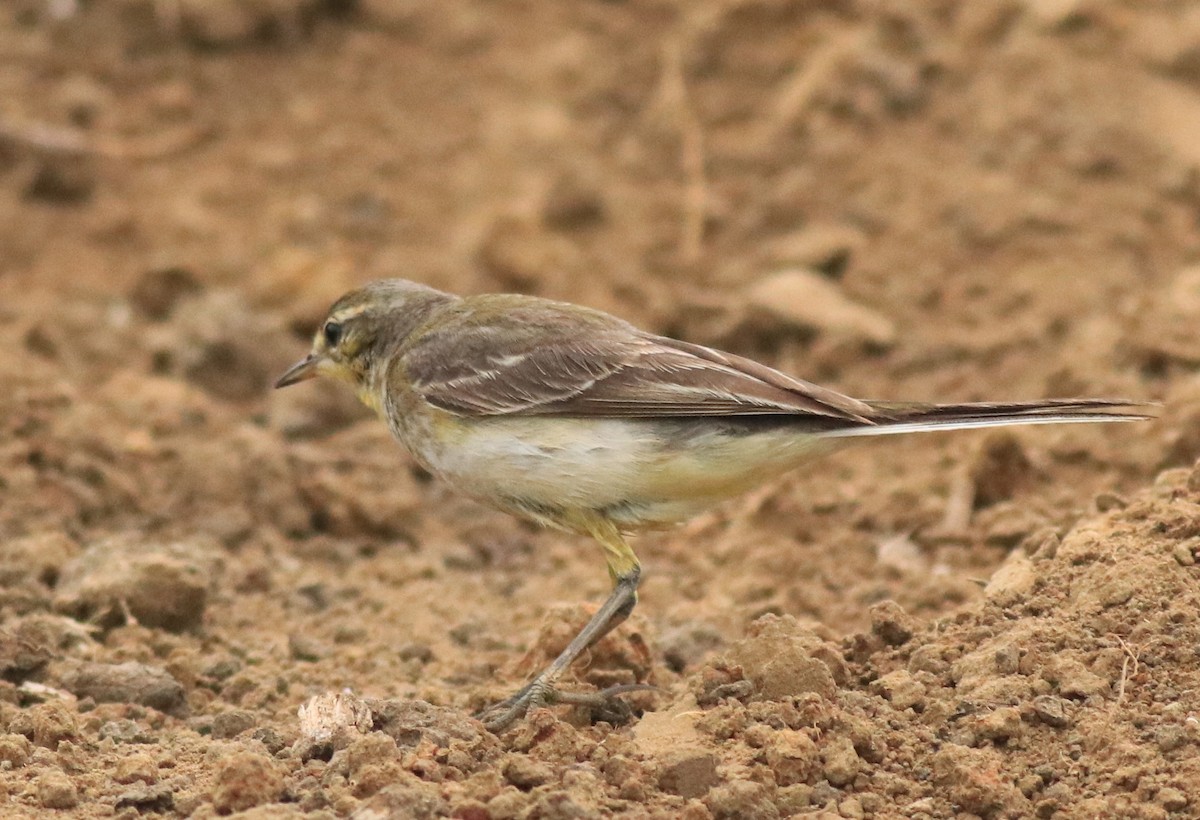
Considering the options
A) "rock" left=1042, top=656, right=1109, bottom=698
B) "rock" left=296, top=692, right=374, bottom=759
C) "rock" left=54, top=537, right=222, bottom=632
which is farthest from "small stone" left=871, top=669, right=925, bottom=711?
"rock" left=54, top=537, right=222, bottom=632

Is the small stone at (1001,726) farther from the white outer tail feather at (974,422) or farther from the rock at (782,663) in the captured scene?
the white outer tail feather at (974,422)

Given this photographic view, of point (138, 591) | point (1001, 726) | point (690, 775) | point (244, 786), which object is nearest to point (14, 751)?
point (244, 786)

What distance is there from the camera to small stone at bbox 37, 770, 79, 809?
17.0 ft

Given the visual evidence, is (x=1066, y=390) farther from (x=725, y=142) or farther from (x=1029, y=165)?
(x=725, y=142)

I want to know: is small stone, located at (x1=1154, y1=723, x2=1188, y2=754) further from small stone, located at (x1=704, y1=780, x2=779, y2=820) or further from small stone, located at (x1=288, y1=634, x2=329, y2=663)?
small stone, located at (x1=288, y1=634, x2=329, y2=663)

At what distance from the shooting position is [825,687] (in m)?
5.67

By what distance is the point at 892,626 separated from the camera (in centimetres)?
617

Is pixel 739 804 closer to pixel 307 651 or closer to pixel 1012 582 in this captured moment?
Answer: pixel 1012 582

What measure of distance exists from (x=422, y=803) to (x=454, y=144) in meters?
8.79

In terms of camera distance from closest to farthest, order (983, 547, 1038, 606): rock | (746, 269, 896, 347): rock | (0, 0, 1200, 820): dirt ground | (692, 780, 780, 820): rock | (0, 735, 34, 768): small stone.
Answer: (692, 780, 780, 820): rock
(0, 0, 1200, 820): dirt ground
(0, 735, 34, 768): small stone
(983, 547, 1038, 606): rock
(746, 269, 896, 347): rock

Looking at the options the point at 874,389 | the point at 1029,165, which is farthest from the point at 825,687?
the point at 1029,165

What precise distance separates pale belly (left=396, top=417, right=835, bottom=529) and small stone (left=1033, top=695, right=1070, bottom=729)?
4.51 ft

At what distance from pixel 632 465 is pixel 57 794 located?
2.37m

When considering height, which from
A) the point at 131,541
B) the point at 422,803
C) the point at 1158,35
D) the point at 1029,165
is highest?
the point at 1158,35
